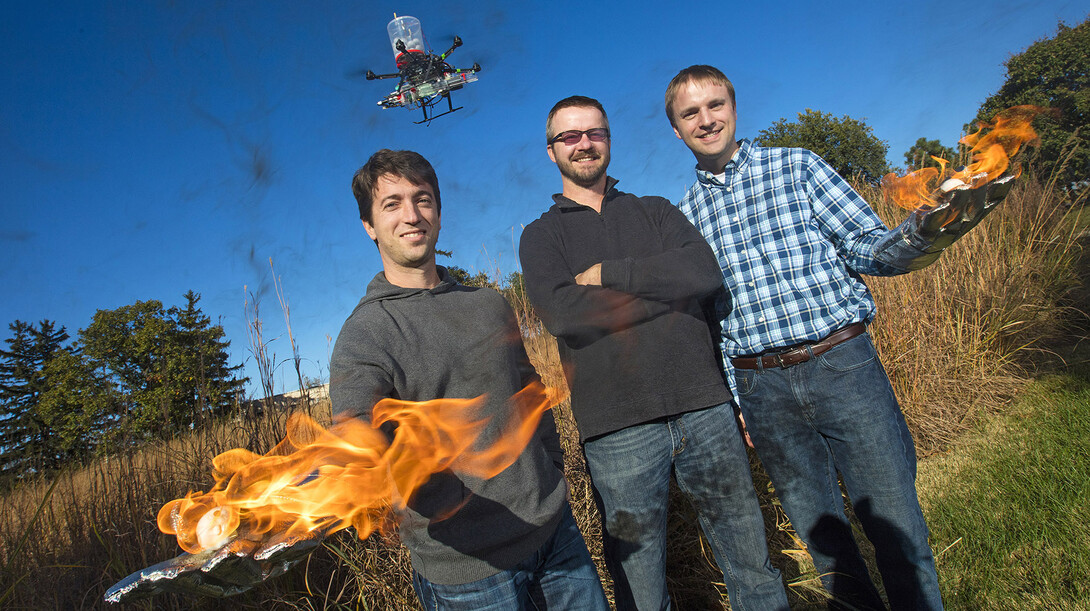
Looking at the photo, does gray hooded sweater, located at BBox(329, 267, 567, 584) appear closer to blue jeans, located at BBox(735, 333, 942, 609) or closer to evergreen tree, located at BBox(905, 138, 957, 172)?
blue jeans, located at BBox(735, 333, 942, 609)

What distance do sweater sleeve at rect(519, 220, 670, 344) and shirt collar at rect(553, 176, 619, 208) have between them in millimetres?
333

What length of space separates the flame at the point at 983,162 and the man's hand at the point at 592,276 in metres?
1.37

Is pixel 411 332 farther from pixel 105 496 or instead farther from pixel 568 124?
pixel 105 496

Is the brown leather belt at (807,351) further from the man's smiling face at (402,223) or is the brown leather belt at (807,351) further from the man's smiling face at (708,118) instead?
the man's smiling face at (402,223)

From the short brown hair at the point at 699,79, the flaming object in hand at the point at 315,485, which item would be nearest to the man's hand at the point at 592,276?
the flaming object in hand at the point at 315,485

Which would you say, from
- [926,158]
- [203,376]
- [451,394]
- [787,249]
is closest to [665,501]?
[451,394]

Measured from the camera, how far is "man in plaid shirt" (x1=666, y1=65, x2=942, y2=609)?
226 centimetres

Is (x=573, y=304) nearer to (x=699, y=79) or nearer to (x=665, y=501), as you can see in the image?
(x=665, y=501)

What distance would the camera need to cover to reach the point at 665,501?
2248 mm

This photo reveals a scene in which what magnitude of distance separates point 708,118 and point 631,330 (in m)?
1.29

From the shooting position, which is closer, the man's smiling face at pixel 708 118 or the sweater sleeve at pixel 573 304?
the sweater sleeve at pixel 573 304

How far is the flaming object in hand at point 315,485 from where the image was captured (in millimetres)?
1189

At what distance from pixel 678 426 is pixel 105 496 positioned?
341cm

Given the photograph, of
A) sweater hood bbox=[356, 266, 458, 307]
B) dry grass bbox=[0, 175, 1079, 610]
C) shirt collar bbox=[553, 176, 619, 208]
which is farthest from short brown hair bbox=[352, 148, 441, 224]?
dry grass bbox=[0, 175, 1079, 610]
